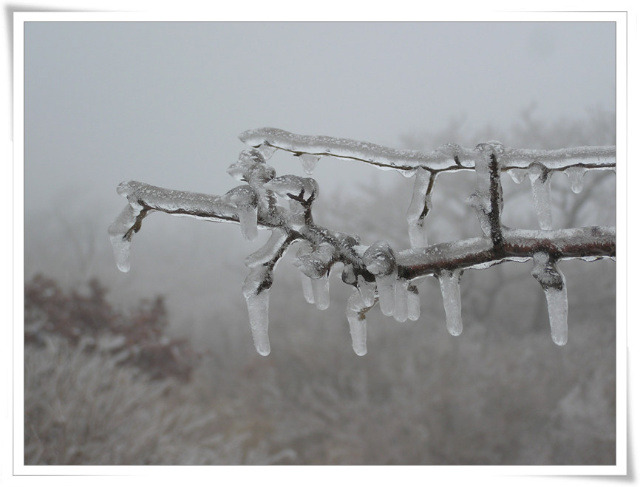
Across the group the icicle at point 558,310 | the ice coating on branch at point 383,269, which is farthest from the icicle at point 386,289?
the icicle at point 558,310

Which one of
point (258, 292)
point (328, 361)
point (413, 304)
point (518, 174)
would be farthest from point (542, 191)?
point (328, 361)

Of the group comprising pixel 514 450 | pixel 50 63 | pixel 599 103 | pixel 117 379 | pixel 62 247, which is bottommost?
pixel 514 450

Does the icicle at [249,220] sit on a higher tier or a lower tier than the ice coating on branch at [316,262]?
higher

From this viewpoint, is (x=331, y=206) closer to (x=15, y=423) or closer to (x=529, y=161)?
(x=15, y=423)

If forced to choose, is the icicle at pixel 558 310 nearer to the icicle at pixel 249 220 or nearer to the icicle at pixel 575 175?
the icicle at pixel 575 175

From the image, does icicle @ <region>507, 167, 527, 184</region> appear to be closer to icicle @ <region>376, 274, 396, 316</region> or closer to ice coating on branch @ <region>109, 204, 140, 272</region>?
icicle @ <region>376, 274, 396, 316</region>

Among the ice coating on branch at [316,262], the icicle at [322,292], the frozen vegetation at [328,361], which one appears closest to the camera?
the ice coating on branch at [316,262]

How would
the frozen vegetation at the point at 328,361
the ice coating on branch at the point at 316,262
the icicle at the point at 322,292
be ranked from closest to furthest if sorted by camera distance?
the ice coating on branch at the point at 316,262, the icicle at the point at 322,292, the frozen vegetation at the point at 328,361

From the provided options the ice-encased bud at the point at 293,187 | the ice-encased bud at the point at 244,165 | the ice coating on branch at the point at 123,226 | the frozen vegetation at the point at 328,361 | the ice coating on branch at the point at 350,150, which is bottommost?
the frozen vegetation at the point at 328,361

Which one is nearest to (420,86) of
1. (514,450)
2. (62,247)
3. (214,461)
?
(514,450)
